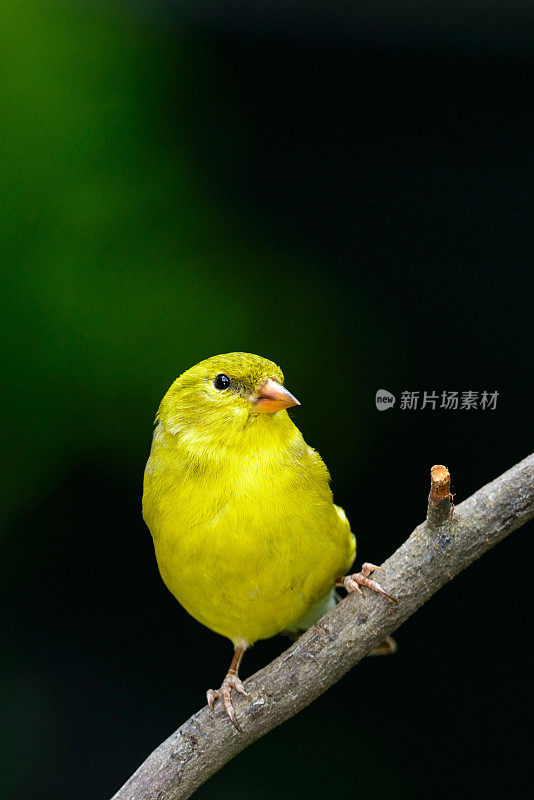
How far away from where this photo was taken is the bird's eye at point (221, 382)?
4.80ft

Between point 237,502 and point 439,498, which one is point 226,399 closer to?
point 237,502

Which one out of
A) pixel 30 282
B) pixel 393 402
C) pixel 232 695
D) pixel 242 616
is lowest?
pixel 232 695

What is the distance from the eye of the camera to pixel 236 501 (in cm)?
151

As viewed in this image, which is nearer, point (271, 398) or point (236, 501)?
point (271, 398)

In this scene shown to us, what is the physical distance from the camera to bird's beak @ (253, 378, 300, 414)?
1391 mm

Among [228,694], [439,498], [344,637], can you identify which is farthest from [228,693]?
[439,498]

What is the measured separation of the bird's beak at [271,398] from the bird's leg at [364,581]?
389 mm

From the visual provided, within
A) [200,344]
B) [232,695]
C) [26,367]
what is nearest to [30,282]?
[26,367]

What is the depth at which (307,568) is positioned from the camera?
160 cm

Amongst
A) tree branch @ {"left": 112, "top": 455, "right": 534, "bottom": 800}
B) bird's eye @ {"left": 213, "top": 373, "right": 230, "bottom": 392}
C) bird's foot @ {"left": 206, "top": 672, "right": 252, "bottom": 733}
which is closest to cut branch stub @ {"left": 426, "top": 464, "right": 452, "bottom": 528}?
tree branch @ {"left": 112, "top": 455, "right": 534, "bottom": 800}

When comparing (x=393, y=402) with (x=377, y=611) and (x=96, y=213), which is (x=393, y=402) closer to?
(x=377, y=611)

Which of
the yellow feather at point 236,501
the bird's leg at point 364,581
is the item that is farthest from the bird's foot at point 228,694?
the bird's leg at point 364,581

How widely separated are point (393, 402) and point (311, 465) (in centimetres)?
44

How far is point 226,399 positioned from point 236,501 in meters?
0.18
